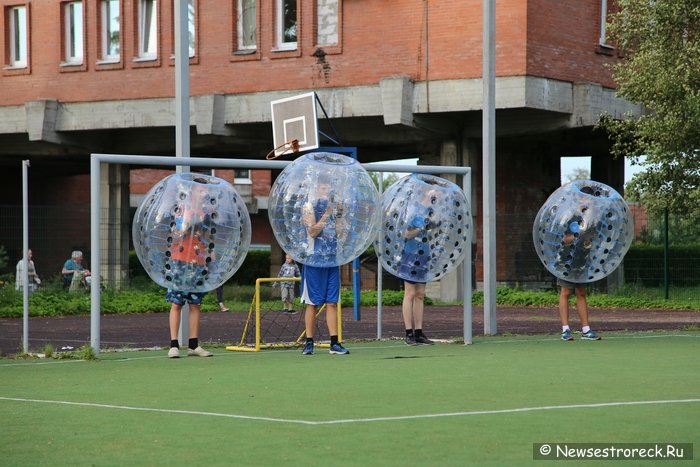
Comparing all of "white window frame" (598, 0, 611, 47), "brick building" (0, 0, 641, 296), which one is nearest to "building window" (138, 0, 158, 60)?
→ "brick building" (0, 0, 641, 296)

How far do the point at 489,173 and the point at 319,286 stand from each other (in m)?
5.74

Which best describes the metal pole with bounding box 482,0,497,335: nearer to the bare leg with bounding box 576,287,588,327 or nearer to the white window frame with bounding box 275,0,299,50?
the bare leg with bounding box 576,287,588,327

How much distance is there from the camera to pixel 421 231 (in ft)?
52.1

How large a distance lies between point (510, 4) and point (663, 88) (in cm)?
654

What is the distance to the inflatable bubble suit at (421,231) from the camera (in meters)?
15.9

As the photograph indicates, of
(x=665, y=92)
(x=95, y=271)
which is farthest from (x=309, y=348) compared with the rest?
(x=665, y=92)

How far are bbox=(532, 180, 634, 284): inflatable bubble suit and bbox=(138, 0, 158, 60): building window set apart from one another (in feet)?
80.8

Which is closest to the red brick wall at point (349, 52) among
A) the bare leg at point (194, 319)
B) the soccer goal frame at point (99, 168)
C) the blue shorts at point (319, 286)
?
the soccer goal frame at point (99, 168)

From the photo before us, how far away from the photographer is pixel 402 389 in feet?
36.1

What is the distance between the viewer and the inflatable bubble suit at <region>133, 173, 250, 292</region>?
561 inches

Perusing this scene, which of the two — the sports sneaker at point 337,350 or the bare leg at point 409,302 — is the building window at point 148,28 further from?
the sports sneaker at point 337,350

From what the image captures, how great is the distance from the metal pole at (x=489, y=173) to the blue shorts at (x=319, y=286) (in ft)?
16.6

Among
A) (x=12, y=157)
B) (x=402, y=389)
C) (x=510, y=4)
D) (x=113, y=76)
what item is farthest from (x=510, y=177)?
(x=402, y=389)

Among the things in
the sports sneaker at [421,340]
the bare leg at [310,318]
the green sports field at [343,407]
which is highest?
the bare leg at [310,318]
